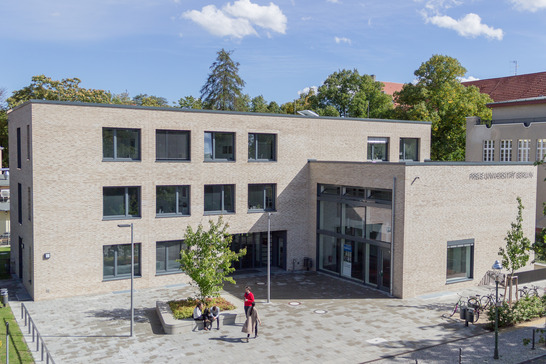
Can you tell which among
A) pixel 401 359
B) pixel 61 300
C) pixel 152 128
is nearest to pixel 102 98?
pixel 152 128

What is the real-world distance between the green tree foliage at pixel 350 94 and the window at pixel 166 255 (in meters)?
36.0

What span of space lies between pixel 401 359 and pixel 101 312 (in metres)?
12.9

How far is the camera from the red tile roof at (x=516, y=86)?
54.3m

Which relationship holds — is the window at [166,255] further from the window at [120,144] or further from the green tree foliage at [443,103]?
the green tree foliage at [443,103]

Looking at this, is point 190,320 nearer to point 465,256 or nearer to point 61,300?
point 61,300

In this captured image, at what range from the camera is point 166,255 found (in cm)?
2769

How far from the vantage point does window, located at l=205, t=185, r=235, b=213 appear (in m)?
28.8

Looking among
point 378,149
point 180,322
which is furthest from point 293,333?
point 378,149

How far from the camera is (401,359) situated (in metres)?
17.2

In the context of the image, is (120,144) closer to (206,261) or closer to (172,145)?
(172,145)

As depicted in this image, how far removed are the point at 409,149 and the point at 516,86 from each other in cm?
3143

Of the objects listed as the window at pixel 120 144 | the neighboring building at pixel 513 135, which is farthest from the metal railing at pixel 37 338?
the neighboring building at pixel 513 135

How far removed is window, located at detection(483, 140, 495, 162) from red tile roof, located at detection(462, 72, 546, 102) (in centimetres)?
1272

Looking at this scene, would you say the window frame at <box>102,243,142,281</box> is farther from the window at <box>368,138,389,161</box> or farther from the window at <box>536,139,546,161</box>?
the window at <box>536,139,546,161</box>
